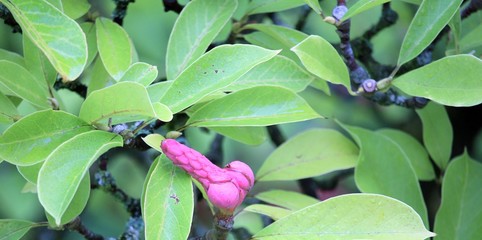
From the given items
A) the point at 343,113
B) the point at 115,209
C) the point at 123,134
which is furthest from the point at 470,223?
the point at 115,209

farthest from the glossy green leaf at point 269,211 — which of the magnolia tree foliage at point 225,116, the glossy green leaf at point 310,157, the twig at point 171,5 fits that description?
the twig at point 171,5

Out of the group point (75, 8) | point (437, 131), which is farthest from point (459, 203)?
point (75, 8)

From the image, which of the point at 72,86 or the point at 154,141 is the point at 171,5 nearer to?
the point at 72,86

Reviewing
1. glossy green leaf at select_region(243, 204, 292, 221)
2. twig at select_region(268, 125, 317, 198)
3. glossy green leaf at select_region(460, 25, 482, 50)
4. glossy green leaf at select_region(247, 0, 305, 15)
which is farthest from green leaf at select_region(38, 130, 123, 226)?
twig at select_region(268, 125, 317, 198)

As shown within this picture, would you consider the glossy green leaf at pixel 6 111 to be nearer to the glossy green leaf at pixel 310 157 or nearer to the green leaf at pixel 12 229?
the green leaf at pixel 12 229

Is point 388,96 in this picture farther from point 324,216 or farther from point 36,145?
point 36,145
